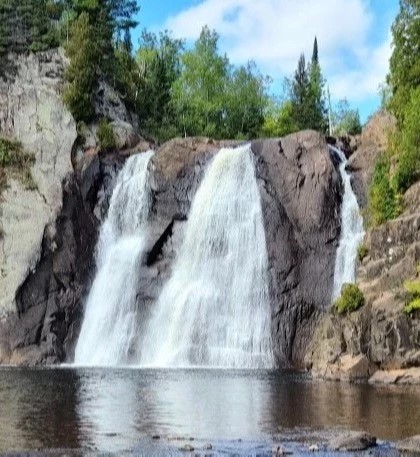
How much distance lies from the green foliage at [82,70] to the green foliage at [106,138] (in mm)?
2544

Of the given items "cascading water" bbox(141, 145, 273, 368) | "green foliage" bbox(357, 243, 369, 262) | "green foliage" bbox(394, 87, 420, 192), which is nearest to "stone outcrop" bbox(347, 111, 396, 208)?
"green foliage" bbox(394, 87, 420, 192)

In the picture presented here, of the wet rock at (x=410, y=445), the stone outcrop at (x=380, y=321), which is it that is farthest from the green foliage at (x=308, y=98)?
the wet rock at (x=410, y=445)

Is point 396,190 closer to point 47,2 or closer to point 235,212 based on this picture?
point 235,212

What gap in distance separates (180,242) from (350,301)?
15696 millimetres

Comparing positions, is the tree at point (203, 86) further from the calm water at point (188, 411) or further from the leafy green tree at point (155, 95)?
the calm water at point (188, 411)

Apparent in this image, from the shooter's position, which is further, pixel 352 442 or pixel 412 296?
pixel 412 296

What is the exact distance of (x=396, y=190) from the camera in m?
47.2

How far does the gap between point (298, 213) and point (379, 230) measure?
8861mm

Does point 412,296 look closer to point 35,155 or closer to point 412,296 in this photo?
point 412,296

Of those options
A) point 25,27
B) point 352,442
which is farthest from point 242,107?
point 352,442

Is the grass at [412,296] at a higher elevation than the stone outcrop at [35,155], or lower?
lower

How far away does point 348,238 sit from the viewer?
4941 centimetres

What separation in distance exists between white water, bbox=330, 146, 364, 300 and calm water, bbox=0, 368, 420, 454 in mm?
11986

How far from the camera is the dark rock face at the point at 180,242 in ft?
156
